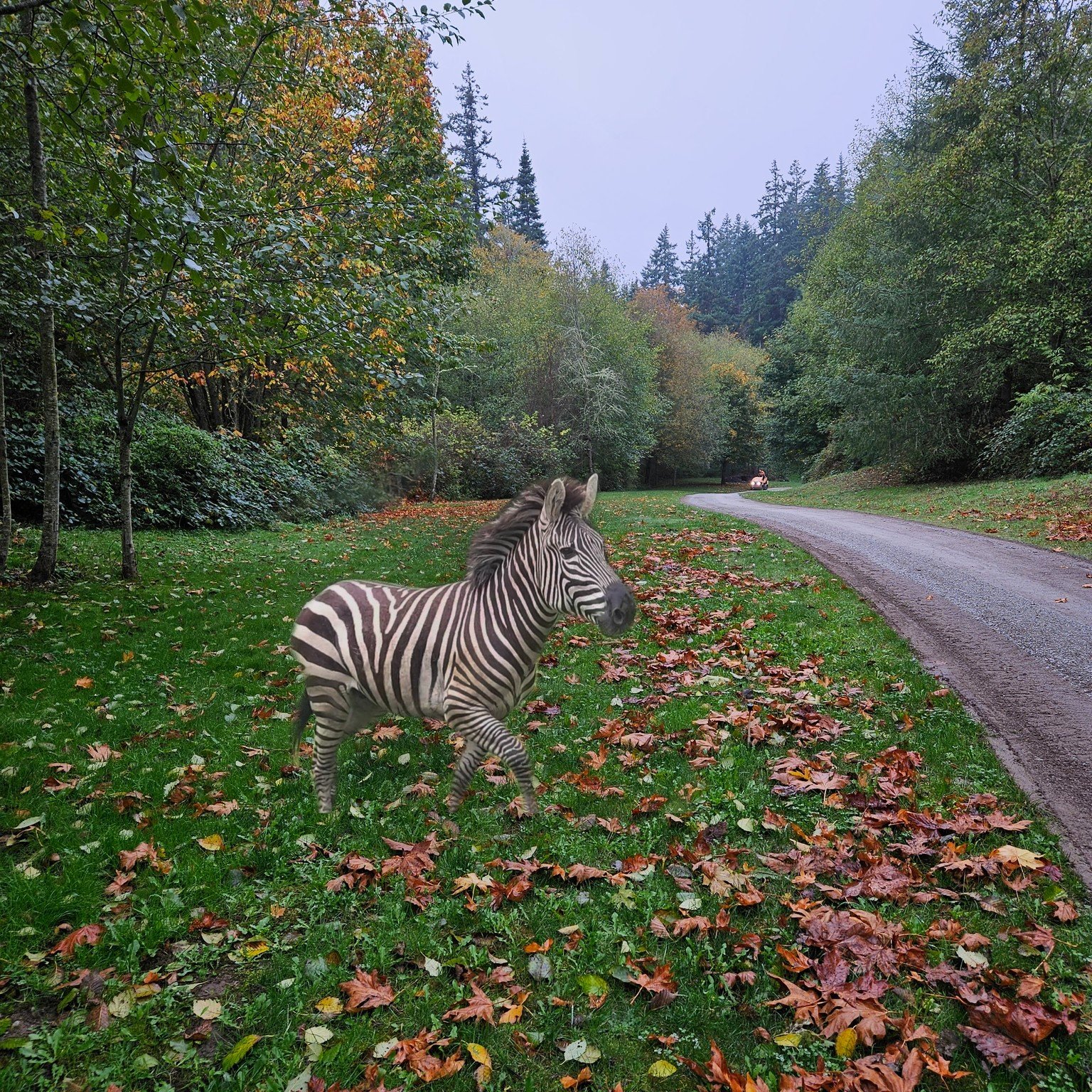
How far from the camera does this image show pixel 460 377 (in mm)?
33156

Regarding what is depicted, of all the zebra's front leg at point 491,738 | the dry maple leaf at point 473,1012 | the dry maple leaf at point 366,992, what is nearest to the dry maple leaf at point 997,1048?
the dry maple leaf at point 473,1012

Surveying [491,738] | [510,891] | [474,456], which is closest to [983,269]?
[474,456]

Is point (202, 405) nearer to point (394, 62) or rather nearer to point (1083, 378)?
point (394, 62)

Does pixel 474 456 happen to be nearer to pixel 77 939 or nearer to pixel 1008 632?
pixel 1008 632

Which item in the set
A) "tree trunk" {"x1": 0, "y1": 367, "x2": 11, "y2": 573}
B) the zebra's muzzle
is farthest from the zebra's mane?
"tree trunk" {"x1": 0, "y1": 367, "x2": 11, "y2": 573}

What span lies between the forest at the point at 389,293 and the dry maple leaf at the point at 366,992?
5.16 meters

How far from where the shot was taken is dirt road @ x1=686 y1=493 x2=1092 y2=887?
4.64 m

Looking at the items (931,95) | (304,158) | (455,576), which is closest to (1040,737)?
(455,576)

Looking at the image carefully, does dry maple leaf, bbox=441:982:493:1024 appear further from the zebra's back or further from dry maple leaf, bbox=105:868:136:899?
dry maple leaf, bbox=105:868:136:899

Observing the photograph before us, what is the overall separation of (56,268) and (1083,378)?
1163 inches

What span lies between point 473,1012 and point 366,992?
56 cm

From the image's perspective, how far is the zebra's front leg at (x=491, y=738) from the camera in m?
3.82

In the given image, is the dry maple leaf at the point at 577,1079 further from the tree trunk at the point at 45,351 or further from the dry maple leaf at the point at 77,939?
the tree trunk at the point at 45,351

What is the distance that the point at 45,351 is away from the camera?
28.5 feet
